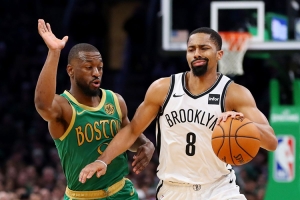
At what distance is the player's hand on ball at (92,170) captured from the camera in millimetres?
5383

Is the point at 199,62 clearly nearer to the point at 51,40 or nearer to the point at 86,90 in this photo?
the point at 86,90

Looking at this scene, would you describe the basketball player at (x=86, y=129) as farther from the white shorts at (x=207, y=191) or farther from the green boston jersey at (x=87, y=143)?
the white shorts at (x=207, y=191)

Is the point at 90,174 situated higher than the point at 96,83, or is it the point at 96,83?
the point at 96,83

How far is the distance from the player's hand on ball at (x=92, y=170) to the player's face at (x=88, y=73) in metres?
0.65

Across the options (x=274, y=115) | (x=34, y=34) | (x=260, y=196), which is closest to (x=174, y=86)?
(x=274, y=115)

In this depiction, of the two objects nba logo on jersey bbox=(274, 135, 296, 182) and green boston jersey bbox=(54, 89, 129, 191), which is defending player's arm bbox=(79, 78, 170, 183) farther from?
nba logo on jersey bbox=(274, 135, 296, 182)

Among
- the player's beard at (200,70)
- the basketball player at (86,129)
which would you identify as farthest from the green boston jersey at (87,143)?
the player's beard at (200,70)

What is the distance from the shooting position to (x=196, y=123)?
548 centimetres

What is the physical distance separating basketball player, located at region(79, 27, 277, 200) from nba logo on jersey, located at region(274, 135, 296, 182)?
5459mm

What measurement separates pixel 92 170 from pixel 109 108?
0.70 m

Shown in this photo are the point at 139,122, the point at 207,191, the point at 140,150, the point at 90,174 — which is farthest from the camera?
the point at 140,150

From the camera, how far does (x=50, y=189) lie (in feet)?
41.0

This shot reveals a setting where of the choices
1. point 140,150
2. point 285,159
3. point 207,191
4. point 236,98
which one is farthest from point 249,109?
point 285,159

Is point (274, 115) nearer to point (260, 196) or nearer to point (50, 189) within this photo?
point (260, 196)
